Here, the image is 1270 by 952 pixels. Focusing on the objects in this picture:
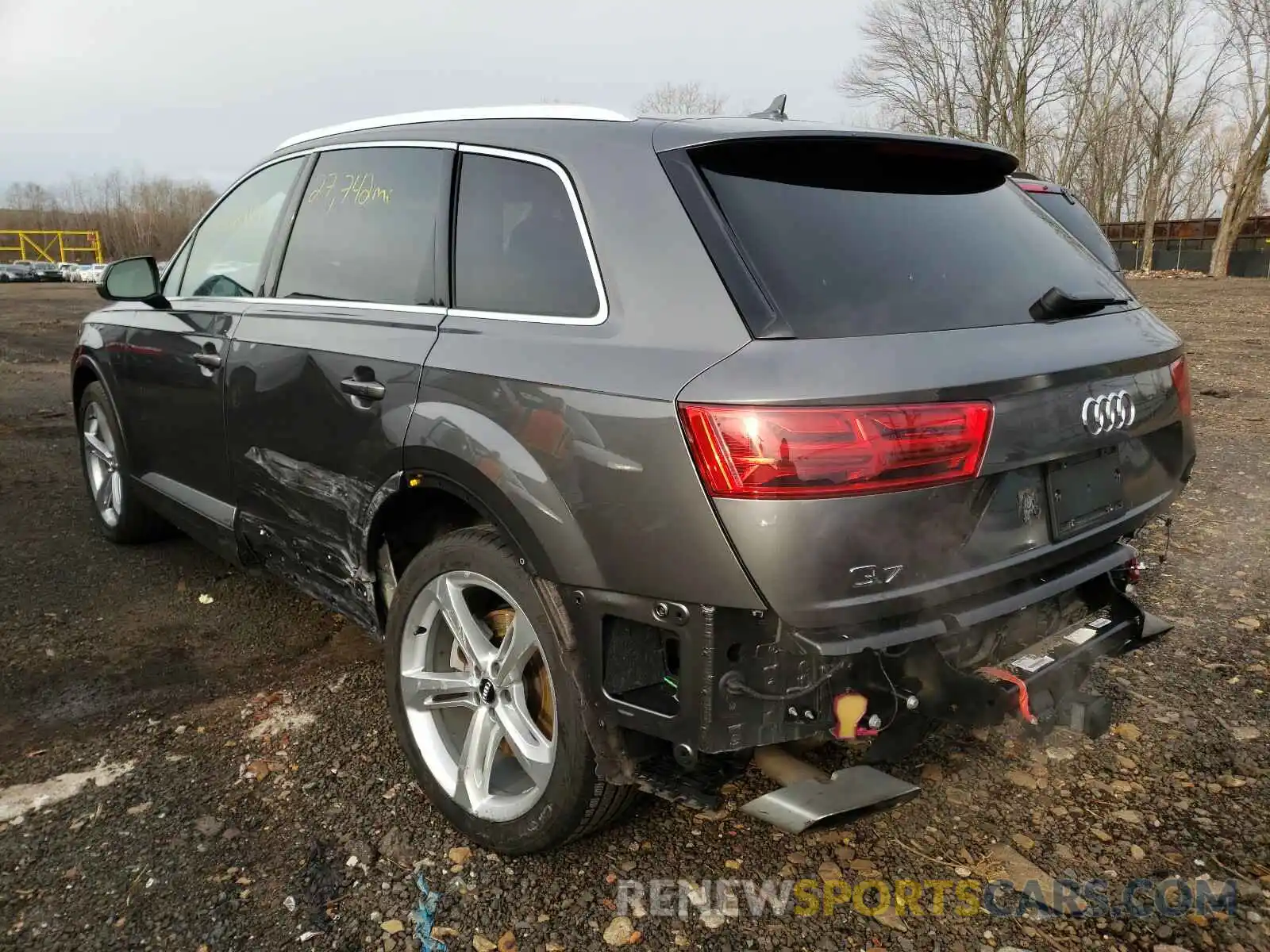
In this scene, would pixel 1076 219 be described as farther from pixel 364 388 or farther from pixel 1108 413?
pixel 364 388

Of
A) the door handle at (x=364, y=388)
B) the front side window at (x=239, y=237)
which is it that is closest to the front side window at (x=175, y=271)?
the front side window at (x=239, y=237)

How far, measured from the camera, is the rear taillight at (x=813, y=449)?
182 centimetres

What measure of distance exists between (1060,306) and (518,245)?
140 cm

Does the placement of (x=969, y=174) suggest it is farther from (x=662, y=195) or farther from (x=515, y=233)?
(x=515, y=233)

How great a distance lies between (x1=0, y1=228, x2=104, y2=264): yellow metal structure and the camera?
69.2 m

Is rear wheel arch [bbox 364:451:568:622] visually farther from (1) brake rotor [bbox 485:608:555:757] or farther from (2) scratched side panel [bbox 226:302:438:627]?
(1) brake rotor [bbox 485:608:555:757]

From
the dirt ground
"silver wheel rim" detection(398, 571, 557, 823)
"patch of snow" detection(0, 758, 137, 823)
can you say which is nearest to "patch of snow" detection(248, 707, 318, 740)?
the dirt ground

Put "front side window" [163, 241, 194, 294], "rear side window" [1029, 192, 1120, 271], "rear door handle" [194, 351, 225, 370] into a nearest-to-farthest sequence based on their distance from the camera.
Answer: "rear door handle" [194, 351, 225, 370] → "front side window" [163, 241, 194, 294] → "rear side window" [1029, 192, 1120, 271]

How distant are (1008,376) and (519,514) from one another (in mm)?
1127

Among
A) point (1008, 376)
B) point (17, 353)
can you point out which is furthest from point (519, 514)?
point (17, 353)

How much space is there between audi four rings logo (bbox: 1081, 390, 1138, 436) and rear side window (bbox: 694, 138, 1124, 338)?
0.27m

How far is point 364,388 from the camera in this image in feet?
8.80

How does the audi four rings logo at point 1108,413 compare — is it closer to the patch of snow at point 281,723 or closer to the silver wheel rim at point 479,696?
the silver wheel rim at point 479,696

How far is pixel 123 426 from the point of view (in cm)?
438
